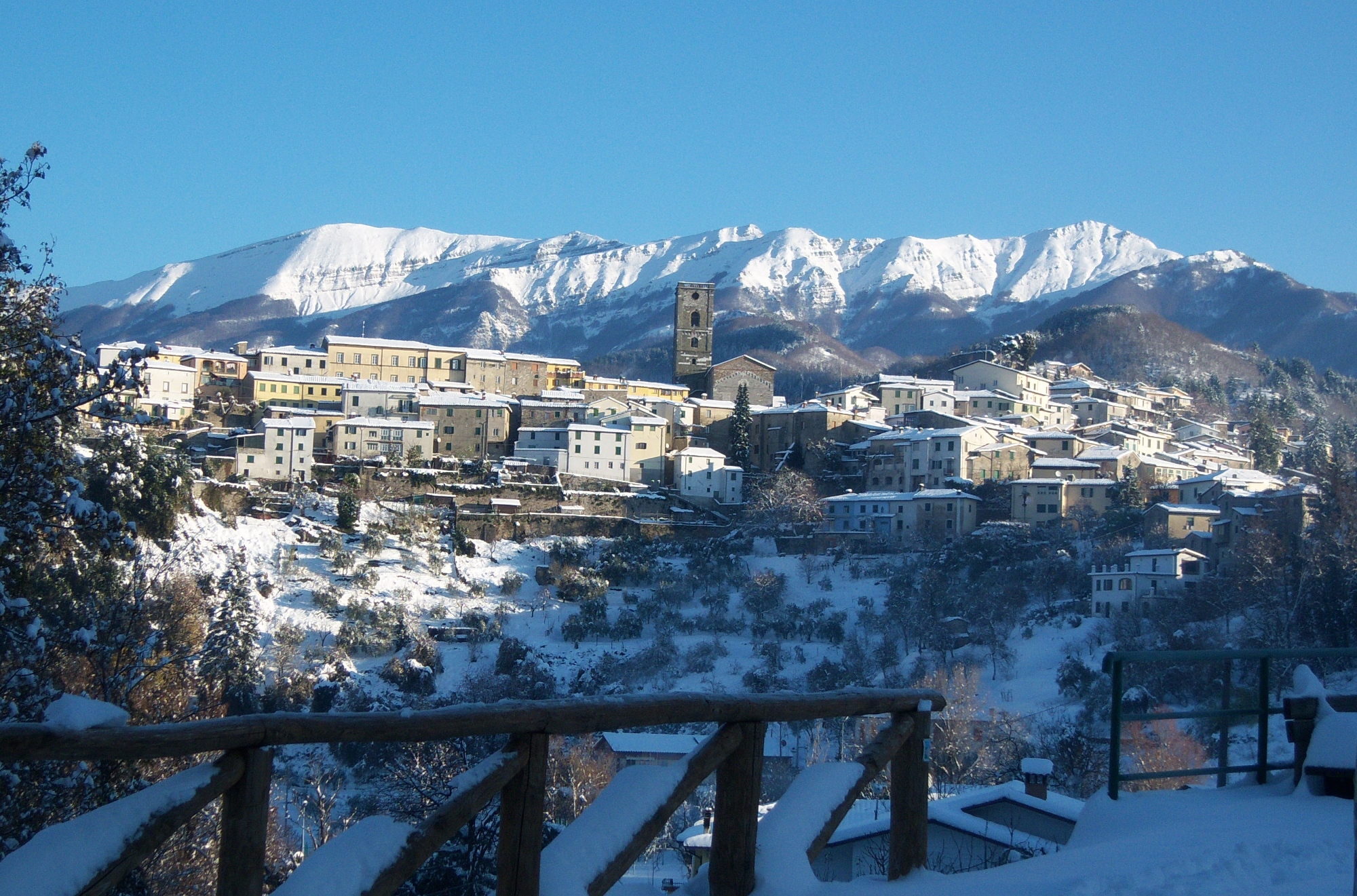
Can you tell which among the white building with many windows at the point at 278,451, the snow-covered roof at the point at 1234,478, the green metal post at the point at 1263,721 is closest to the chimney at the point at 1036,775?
the green metal post at the point at 1263,721

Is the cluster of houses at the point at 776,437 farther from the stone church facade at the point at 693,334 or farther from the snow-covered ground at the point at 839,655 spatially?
the snow-covered ground at the point at 839,655

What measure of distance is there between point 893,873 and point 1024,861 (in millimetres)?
588

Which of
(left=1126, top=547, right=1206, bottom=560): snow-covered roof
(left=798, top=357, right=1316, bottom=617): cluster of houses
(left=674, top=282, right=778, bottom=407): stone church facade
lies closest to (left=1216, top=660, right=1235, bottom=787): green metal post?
(left=798, top=357, right=1316, bottom=617): cluster of houses

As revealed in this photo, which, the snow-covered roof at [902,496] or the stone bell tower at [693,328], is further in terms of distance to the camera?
the stone bell tower at [693,328]

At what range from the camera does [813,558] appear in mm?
51312

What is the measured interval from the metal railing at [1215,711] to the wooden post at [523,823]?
2766 mm

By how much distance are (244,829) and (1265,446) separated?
252ft

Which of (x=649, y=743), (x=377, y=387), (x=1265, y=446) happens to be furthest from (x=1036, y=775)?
(x=1265, y=446)

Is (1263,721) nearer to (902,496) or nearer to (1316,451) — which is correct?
(902,496)

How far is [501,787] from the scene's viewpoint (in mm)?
3262

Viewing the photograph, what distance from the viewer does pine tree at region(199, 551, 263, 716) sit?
22.8 meters

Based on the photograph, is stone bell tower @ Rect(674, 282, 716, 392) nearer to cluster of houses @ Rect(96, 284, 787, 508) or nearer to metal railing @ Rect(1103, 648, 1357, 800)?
cluster of houses @ Rect(96, 284, 787, 508)

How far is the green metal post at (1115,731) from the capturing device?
521cm

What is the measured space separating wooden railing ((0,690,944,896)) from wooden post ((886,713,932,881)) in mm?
236
